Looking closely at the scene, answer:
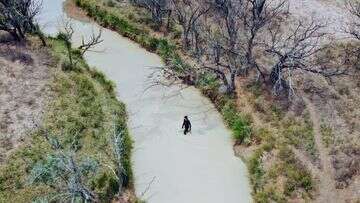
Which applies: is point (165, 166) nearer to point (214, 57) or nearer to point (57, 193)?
point (57, 193)

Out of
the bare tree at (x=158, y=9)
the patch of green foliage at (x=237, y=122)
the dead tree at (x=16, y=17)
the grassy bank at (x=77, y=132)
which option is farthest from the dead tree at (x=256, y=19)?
the dead tree at (x=16, y=17)

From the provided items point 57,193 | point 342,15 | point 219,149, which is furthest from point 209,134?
point 342,15

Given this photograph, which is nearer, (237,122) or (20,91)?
(237,122)

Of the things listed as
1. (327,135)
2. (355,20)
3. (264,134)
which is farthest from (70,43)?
(355,20)

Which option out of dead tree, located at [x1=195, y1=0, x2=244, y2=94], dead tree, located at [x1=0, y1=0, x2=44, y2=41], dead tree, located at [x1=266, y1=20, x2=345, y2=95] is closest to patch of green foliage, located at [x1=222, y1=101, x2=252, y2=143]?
dead tree, located at [x1=195, y1=0, x2=244, y2=94]

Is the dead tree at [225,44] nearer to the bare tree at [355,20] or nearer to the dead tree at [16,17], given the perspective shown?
the bare tree at [355,20]

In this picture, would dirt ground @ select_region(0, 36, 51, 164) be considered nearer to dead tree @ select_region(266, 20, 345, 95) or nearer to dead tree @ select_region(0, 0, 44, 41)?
dead tree @ select_region(0, 0, 44, 41)

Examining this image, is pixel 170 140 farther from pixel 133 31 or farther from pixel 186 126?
pixel 133 31
